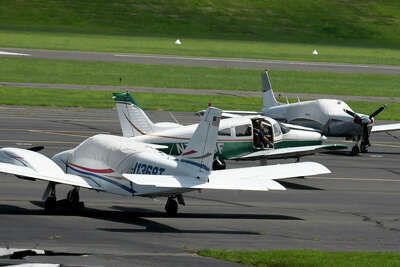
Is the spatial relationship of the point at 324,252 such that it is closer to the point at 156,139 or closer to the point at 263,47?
the point at 156,139

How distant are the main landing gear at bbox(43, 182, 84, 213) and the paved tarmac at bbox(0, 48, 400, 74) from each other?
63574 millimetres

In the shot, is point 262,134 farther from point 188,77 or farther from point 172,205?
point 188,77

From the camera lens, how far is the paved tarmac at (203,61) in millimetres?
89812

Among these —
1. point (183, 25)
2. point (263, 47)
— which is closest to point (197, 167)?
point (263, 47)

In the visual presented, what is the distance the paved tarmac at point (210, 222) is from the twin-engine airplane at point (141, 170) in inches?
36.3

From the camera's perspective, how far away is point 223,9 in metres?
165

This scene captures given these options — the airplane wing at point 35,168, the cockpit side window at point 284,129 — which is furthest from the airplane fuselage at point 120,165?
the cockpit side window at point 284,129

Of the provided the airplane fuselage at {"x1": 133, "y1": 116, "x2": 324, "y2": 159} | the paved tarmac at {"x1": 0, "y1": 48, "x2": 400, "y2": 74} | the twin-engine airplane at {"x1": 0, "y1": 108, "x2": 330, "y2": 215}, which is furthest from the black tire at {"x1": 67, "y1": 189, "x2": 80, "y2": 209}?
the paved tarmac at {"x1": 0, "y1": 48, "x2": 400, "y2": 74}

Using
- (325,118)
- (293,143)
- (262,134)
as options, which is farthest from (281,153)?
(325,118)

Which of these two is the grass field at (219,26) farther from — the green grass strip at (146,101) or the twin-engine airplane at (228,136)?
the twin-engine airplane at (228,136)

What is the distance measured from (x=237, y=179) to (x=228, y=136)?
9.86 meters

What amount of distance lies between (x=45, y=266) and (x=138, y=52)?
86392 millimetres

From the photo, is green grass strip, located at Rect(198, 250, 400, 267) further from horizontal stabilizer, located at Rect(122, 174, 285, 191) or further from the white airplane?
the white airplane

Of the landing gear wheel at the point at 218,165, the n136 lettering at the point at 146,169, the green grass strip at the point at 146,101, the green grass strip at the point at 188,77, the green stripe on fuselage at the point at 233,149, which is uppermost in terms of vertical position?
the green grass strip at the point at 188,77
